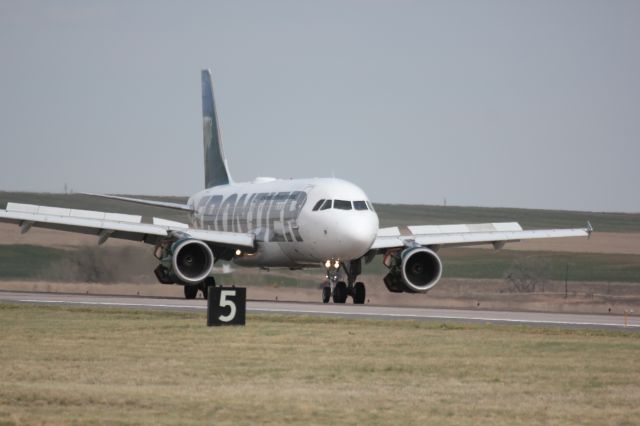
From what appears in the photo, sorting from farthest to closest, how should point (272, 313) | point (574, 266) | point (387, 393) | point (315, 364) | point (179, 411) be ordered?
point (574, 266), point (272, 313), point (315, 364), point (387, 393), point (179, 411)

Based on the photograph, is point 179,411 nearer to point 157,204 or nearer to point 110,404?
point 110,404

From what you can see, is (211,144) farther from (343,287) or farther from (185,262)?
(343,287)

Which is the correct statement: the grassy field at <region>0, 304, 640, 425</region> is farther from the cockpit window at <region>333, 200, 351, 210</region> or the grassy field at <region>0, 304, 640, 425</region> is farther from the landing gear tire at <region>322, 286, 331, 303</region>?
the landing gear tire at <region>322, 286, 331, 303</region>

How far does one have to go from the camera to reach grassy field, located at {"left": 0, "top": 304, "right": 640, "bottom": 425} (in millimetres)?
18797

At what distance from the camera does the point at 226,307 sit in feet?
104

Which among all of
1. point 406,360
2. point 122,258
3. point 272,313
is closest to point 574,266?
point 122,258

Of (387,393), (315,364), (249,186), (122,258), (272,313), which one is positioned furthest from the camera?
(122,258)

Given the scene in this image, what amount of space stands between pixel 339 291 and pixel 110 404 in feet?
92.1

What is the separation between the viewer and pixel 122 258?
63.8 m

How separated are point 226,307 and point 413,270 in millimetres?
17286

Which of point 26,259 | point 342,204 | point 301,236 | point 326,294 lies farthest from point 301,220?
point 26,259

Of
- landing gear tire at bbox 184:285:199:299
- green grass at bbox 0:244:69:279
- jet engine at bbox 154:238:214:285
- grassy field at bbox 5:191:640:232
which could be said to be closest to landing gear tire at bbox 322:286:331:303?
jet engine at bbox 154:238:214:285

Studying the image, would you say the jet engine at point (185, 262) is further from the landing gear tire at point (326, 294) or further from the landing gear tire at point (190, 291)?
the landing gear tire at point (326, 294)

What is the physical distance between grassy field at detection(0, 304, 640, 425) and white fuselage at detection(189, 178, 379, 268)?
40.9ft
